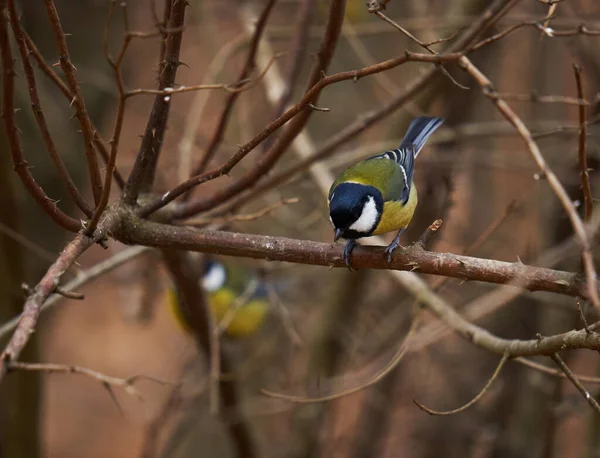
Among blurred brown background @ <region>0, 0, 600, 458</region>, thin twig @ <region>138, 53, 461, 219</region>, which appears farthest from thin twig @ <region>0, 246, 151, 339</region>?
thin twig @ <region>138, 53, 461, 219</region>

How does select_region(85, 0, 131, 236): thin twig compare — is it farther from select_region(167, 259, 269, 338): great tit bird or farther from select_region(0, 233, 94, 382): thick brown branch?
select_region(167, 259, 269, 338): great tit bird

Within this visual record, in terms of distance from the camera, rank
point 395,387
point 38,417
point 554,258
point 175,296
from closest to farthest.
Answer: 1. point 554,258
2. point 38,417
3. point 175,296
4. point 395,387

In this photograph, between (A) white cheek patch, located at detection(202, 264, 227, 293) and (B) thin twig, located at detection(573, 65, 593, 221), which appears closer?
(B) thin twig, located at detection(573, 65, 593, 221)

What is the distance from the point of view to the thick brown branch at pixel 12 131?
136 centimetres

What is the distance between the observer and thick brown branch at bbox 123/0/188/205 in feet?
5.33

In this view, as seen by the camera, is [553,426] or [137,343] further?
[137,343]

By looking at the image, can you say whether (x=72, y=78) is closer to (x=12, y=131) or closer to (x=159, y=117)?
(x=12, y=131)

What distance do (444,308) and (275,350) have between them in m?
2.21

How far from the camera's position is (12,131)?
1508 millimetres

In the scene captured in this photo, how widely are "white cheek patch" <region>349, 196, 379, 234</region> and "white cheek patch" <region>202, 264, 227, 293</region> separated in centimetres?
182

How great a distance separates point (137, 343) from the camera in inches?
331

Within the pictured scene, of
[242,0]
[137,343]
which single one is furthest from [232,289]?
[137,343]

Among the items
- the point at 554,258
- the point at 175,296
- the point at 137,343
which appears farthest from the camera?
the point at 137,343

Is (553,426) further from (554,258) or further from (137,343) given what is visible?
(137,343)
